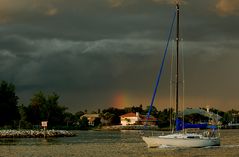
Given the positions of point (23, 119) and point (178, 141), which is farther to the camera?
point (23, 119)

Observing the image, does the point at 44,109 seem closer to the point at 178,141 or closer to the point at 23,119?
the point at 23,119

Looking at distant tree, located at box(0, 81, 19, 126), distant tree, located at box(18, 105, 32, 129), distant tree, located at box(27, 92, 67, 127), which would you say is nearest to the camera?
distant tree, located at box(0, 81, 19, 126)

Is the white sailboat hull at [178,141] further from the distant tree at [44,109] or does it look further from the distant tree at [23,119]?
the distant tree at [44,109]

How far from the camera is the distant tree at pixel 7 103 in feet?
500

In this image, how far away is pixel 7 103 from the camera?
15325cm

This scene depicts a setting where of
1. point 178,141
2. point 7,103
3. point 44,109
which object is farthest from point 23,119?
point 178,141

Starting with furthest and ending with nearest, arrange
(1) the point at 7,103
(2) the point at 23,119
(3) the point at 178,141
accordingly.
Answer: (2) the point at 23,119 → (1) the point at 7,103 → (3) the point at 178,141

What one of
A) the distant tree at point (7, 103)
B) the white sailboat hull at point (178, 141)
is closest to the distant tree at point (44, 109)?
Answer: the distant tree at point (7, 103)

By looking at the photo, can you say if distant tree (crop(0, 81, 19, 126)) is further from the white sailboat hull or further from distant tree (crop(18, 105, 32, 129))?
the white sailboat hull

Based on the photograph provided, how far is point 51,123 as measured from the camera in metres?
198

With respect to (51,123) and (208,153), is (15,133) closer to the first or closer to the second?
(208,153)

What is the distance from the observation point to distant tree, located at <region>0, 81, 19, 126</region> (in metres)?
152

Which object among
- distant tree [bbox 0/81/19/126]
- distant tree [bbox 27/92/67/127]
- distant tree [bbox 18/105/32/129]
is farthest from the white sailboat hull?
distant tree [bbox 27/92/67/127]

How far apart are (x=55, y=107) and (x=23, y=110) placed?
14.0m
